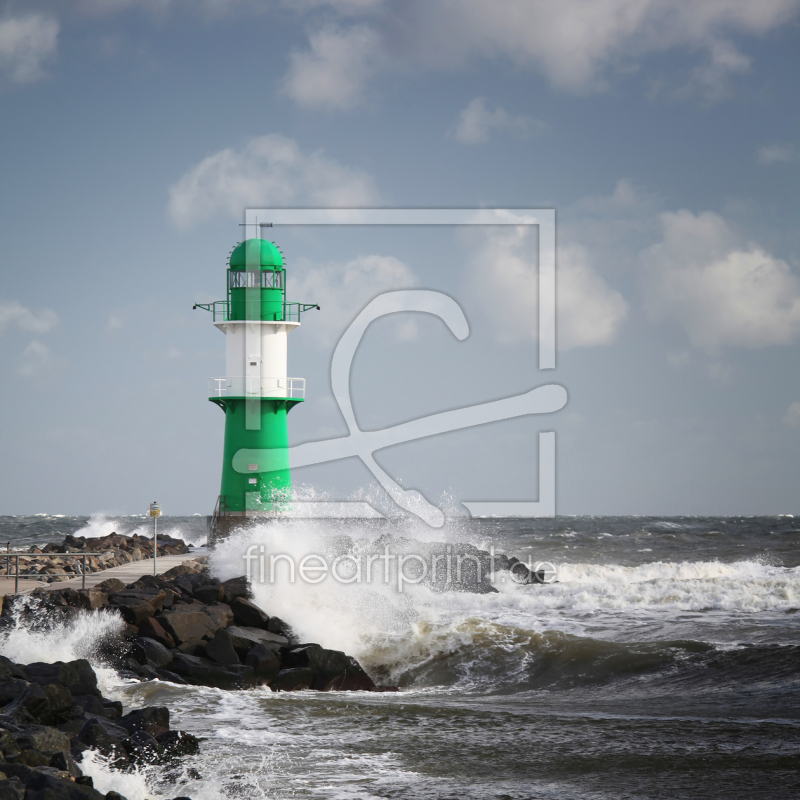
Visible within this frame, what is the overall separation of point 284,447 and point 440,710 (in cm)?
963

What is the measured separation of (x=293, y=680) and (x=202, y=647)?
1209mm

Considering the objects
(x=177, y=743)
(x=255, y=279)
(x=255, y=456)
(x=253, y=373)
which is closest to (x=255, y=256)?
(x=255, y=279)

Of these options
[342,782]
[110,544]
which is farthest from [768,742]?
[110,544]

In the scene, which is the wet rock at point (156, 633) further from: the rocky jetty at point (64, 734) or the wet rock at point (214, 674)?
the rocky jetty at point (64, 734)

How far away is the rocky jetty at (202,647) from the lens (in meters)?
8.64

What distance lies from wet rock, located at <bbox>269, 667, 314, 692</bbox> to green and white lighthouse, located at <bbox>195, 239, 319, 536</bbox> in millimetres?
7775

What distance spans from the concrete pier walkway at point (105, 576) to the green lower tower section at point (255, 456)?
172 centimetres

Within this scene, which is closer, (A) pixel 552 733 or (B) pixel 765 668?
(A) pixel 552 733

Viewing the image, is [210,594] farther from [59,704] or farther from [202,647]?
[59,704]

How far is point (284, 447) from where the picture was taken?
16.8 meters

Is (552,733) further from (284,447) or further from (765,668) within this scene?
(284,447)

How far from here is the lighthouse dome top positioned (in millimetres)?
16984

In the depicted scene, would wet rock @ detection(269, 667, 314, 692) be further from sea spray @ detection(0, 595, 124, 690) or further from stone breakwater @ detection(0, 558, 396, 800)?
sea spray @ detection(0, 595, 124, 690)

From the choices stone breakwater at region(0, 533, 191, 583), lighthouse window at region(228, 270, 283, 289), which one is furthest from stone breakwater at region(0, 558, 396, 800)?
lighthouse window at region(228, 270, 283, 289)
